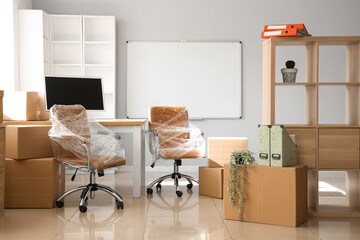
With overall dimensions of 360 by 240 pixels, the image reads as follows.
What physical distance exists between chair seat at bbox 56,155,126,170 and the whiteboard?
2.47 m

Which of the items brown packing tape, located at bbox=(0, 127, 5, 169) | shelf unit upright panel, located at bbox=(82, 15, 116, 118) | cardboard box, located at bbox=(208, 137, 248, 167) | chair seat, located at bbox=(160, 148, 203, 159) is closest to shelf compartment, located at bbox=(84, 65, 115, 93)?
shelf unit upright panel, located at bbox=(82, 15, 116, 118)

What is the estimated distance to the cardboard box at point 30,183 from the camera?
401 cm

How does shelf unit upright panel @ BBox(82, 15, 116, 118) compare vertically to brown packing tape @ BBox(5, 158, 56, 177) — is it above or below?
above

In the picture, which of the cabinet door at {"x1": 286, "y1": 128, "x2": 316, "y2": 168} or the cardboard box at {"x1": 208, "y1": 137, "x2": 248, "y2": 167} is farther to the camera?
the cardboard box at {"x1": 208, "y1": 137, "x2": 248, "y2": 167}

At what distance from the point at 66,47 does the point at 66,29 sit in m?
0.25

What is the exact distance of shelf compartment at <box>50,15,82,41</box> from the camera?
20.8 ft

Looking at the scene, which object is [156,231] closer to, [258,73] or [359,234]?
[359,234]

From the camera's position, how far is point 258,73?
6512 millimetres

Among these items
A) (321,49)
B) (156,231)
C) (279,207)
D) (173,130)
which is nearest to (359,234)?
(279,207)

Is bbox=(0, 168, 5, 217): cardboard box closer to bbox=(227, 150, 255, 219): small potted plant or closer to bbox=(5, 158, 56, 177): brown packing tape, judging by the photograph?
bbox=(5, 158, 56, 177): brown packing tape

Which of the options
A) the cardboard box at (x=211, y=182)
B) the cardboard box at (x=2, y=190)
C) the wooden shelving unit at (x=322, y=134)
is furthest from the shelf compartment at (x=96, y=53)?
the wooden shelving unit at (x=322, y=134)

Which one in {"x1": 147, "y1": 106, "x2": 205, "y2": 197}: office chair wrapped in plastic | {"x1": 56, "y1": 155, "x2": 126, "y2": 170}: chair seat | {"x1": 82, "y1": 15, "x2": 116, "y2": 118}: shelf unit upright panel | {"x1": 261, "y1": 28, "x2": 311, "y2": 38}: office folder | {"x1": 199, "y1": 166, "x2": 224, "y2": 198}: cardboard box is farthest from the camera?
{"x1": 82, "y1": 15, "x2": 116, "y2": 118}: shelf unit upright panel

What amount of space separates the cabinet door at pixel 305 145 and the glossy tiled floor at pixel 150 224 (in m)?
0.47

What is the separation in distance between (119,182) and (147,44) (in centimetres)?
206
